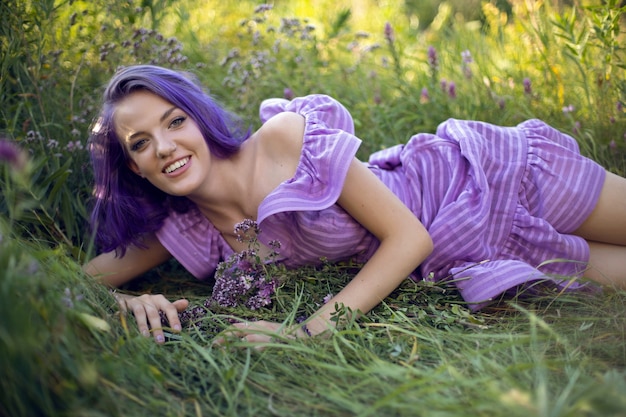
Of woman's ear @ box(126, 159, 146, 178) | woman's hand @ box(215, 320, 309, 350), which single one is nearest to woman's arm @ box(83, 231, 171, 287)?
woman's ear @ box(126, 159, 146, 178)

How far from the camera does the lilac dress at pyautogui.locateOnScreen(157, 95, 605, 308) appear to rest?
2008mm

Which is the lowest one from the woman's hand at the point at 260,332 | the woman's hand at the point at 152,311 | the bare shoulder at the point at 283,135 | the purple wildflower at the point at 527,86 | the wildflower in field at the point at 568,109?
the woman's hand at the point at 152,311

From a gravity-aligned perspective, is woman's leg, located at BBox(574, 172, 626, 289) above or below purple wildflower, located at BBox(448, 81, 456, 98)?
below

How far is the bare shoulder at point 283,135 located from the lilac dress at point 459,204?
35 millimetres

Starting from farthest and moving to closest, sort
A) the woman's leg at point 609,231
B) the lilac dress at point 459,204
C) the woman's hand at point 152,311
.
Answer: the woman's leg at point 609,231, the lilac dress at point 459,204, the woman's hand at point 152,311

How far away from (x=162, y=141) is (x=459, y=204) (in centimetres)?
101

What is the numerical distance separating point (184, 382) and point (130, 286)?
112 centimetres

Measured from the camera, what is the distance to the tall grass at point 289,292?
1195 mm

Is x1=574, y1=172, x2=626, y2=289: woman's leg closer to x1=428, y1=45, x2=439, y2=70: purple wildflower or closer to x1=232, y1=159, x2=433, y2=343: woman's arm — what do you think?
x1=232, y1=159, x2=433, y2=343: woman's arm

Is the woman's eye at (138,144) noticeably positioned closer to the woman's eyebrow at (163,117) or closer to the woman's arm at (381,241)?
the woman's eyebrow at (163,117)

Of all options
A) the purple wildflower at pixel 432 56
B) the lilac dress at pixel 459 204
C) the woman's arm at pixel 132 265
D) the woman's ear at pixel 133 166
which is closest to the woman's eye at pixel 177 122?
the woman's ear at pixel 133 166

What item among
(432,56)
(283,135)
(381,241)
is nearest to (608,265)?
(381,241)

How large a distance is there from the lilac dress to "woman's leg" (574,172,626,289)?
45 millimetres

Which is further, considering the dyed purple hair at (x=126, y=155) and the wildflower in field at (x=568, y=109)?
the wildflower in field at (x=568, y=109)
